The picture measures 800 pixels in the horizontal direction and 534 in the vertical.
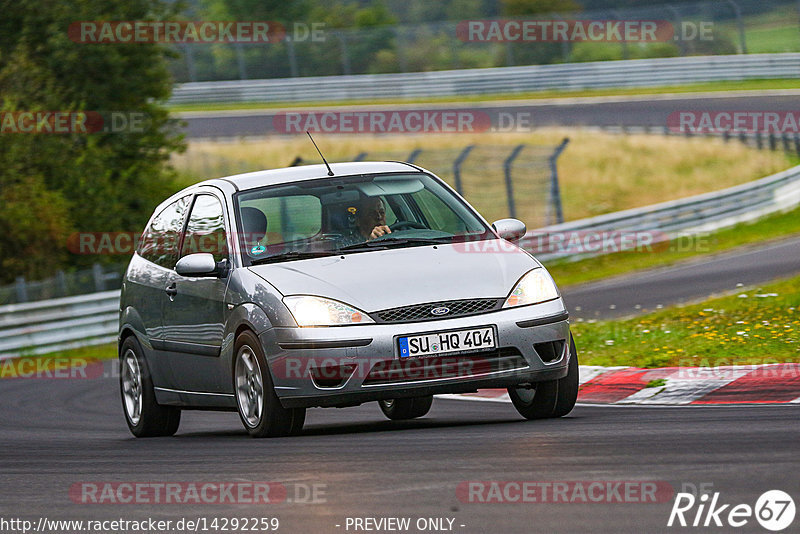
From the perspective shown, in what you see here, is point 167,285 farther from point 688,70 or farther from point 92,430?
point 688,70

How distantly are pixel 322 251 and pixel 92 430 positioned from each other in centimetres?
345

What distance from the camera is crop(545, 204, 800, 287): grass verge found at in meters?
24.5

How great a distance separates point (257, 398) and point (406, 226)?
149cm

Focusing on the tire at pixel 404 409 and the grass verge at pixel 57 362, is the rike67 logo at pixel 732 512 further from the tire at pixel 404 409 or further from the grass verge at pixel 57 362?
the grass verge at pixel 57 362

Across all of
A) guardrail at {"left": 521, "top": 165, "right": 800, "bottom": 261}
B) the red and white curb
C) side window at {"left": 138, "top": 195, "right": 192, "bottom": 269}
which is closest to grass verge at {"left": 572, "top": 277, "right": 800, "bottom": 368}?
the red and white curb

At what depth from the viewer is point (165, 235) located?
33.7 ft

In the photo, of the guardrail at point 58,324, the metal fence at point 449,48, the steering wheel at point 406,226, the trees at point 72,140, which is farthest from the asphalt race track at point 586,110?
the steering wheel at point 406,226

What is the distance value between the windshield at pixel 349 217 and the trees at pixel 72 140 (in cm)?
1953

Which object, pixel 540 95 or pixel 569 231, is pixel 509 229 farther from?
pixel 540 95

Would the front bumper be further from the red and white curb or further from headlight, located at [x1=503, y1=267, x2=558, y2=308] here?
the red and white curb

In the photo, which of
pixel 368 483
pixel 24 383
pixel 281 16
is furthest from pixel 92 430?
pixel 281 16

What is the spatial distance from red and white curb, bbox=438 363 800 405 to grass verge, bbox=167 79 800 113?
33.2 meters

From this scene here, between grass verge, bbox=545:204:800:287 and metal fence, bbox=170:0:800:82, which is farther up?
metal fence, bbox=170:0:800:82

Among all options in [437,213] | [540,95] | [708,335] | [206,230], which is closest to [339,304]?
[437,213]
